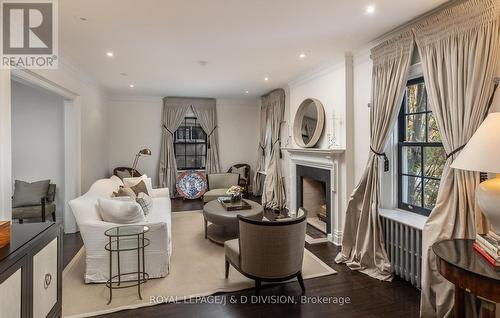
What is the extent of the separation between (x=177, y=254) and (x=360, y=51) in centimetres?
366

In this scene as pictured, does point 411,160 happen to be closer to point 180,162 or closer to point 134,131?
point 180,162

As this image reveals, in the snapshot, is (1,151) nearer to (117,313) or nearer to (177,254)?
(117,313)

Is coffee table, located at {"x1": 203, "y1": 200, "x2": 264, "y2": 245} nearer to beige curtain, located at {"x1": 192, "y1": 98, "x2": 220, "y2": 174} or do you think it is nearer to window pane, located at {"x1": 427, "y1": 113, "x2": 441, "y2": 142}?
window pane, located at {"x1": 427, "y1": 113, "x2": 441, "y2": 142}

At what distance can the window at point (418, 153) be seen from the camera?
3.01 m

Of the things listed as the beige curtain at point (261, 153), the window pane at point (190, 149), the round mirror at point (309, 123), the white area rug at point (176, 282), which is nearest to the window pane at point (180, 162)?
the window pane at point (190, 149)

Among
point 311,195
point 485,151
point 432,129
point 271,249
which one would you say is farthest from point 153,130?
Result: point 485,151

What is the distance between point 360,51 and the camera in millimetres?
3748

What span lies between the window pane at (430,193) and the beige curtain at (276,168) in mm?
3462

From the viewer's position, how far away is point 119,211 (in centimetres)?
319

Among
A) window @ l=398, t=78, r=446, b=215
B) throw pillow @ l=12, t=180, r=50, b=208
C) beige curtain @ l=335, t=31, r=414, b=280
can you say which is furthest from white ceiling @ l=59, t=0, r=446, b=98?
throw pillow @ l=12, t=180, r=50, b=208

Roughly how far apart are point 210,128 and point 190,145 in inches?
30.1

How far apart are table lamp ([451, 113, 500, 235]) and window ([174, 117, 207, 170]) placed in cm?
687


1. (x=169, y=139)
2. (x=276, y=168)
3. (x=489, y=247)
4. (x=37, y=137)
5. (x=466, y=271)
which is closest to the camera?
(x=466, y=271)

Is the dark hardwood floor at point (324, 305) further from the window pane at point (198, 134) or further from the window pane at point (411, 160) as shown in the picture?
the window pane at point (198, 134)
